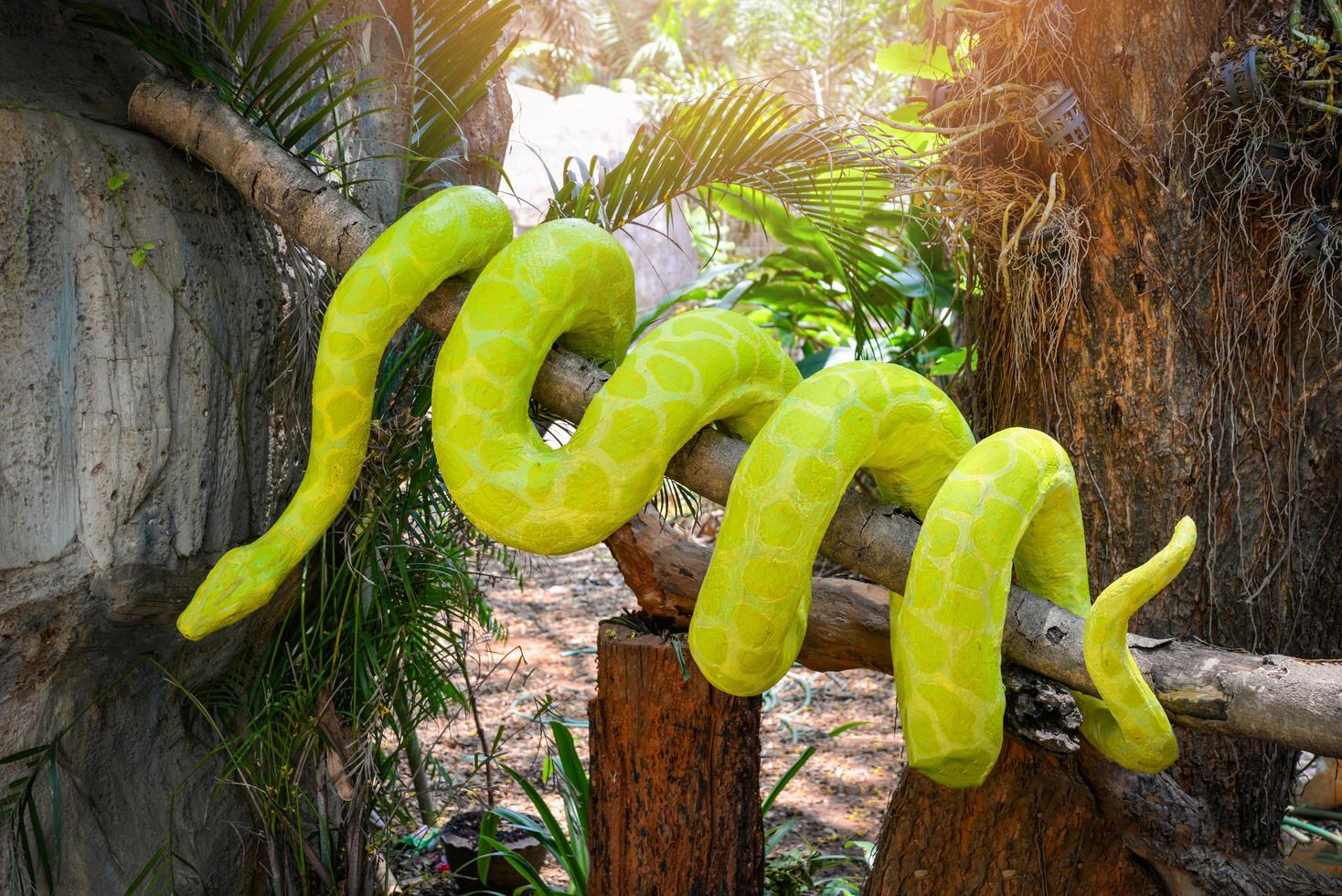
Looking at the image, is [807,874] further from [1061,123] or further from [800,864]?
[1061,123]

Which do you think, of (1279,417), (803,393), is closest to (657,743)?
(803,393)

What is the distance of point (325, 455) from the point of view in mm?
2000

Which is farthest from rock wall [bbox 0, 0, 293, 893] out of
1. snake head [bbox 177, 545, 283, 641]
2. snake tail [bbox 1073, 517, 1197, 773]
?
snake tail [bbox 1073, 517, 1197, 773]

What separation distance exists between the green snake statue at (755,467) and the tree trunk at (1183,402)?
83 centimetres

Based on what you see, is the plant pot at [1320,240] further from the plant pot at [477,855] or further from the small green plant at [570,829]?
the plant pot at [477,855]

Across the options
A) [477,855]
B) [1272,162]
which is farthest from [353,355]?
[477,855]

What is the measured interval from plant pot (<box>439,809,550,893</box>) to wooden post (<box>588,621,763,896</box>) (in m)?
0.86

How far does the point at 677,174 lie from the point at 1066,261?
3.74ft

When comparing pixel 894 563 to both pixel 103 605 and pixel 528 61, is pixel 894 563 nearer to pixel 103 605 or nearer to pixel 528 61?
pixel 103 605

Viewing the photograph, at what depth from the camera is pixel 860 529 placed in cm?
175

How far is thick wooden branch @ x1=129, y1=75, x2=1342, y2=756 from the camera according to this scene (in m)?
1.47

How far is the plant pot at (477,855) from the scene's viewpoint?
3.74 m

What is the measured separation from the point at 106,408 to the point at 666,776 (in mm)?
1736

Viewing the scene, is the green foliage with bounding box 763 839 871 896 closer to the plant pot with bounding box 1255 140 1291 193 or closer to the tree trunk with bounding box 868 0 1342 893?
the tree trunk with bounding box 868 0 1342 893
